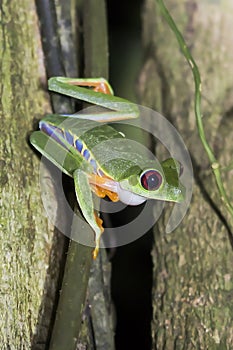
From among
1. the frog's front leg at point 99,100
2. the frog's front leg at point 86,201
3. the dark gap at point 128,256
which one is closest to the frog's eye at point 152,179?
the frog's front leg at point 86,201

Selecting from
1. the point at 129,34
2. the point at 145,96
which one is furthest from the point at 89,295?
the point at 129,34

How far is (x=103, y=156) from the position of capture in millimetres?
1644

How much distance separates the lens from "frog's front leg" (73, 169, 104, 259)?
1.57 m

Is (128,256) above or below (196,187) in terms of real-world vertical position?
below

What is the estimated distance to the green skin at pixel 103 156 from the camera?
1544 mm

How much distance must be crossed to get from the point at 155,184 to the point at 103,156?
0.69ft

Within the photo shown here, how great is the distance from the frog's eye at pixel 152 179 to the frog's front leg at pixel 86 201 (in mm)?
172

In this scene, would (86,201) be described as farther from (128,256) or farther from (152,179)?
(128,256)

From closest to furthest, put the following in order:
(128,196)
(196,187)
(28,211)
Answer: (128,196), (28,211), (196,187)

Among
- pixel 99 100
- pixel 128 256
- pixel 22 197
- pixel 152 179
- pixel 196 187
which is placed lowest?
pixel 128 256

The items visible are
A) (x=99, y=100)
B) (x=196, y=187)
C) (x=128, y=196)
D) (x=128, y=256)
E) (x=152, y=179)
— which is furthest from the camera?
(x=128, y=256)

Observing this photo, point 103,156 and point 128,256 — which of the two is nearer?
point 103,156

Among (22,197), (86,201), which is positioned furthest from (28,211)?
(86,201)

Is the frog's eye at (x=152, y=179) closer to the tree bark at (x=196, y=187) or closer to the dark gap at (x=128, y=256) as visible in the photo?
the tree bark at (x=196, y=187)
